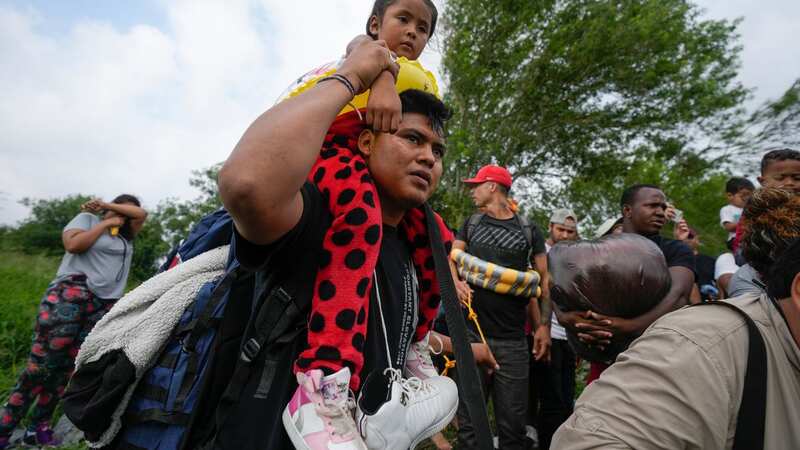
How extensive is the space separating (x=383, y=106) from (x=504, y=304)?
9.30ft

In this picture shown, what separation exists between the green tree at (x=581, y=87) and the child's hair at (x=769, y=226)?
10416 millimetres

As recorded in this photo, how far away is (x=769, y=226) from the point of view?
1666 mm

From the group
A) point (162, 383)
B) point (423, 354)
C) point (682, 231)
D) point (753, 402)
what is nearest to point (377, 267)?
point (423, 354)

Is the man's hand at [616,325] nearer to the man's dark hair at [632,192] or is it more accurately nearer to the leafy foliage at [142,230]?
the man's dark hair at [632,192]

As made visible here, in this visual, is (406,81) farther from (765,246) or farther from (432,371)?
(765,246)

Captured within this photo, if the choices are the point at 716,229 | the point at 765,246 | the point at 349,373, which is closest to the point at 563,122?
the point at 716,229

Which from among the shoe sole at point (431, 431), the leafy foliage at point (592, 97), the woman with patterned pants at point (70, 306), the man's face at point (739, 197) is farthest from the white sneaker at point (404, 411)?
the leafy foliage at point (592, 97)

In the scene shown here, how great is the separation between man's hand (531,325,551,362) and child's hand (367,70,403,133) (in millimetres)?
3461

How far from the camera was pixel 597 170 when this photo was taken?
55.2 ft

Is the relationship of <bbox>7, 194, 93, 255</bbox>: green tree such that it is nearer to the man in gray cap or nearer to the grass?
the grass

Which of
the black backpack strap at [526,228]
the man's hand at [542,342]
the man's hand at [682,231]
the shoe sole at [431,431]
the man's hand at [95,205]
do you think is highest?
the man's hand at [95,205]

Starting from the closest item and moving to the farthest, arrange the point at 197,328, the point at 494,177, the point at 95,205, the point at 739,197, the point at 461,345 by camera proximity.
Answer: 1. the point at 197,328
2. the point at 461,345
3. the point at 494,177
4. the point at 95,205
5. the point at 739,197

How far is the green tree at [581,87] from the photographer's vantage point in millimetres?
14320

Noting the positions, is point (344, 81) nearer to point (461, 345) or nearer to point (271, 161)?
point (271, 161)
